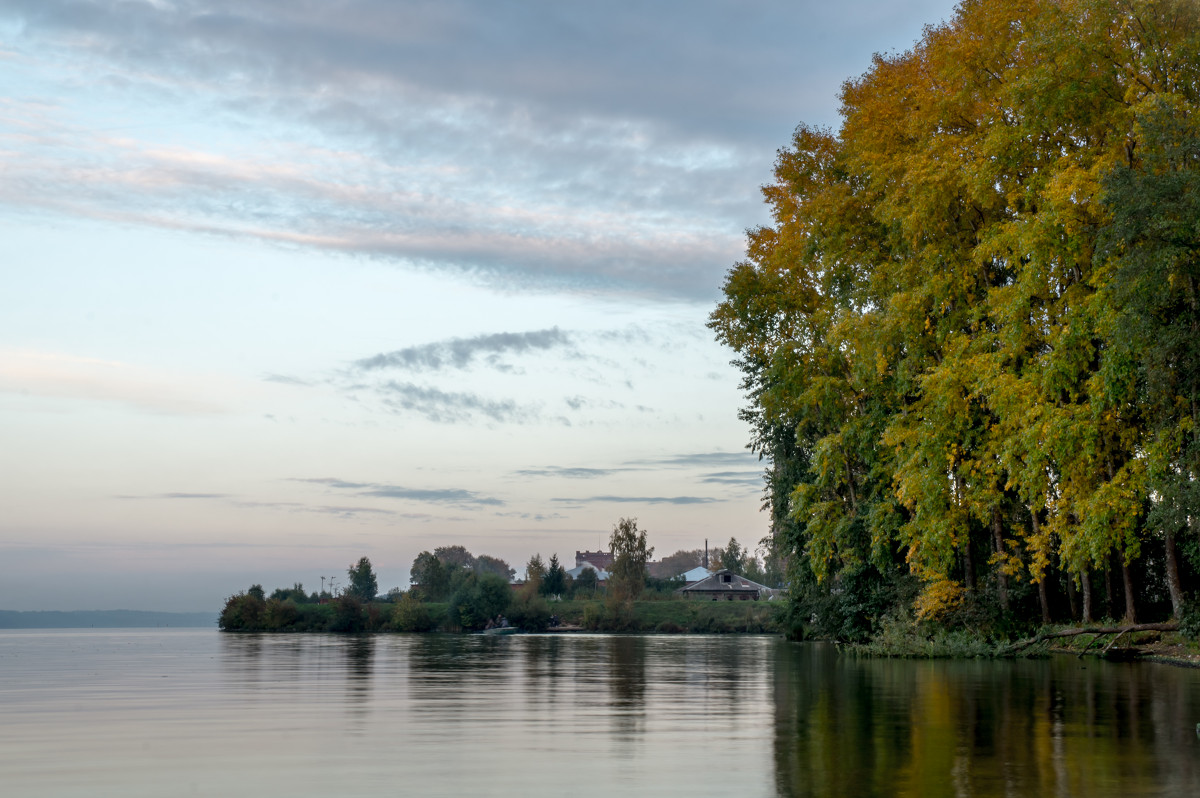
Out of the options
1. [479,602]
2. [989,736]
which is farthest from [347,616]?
[989,736]

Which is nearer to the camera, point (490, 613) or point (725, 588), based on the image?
point (490, 613)

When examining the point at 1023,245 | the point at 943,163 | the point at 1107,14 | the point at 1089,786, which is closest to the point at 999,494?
the point at 1023,245

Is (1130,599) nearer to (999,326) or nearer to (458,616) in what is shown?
(999,326)

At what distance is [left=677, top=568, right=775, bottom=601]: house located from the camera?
126250mm

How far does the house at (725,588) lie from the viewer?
126 metres

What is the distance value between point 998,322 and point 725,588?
105m

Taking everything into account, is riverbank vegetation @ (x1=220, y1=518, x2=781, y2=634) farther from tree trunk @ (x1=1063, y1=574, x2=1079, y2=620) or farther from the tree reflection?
the tree reflection

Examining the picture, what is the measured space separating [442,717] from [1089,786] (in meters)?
7.62

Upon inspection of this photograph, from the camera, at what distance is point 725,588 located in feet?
422

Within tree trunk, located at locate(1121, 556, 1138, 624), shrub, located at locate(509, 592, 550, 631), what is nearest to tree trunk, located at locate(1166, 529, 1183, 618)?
tree trunk, located at locate(1121, 556, 1138, 624)

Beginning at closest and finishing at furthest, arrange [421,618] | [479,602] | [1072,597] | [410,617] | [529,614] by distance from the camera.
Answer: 1. [1072,597]
2. [479,602]
3. [410,617]
4. [421,618]
5. [529,614]

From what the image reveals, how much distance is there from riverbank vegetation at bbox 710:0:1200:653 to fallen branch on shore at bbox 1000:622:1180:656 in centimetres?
88

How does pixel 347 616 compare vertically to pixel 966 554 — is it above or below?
below

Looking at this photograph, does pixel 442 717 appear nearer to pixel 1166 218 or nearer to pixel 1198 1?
pixel 1166 218
